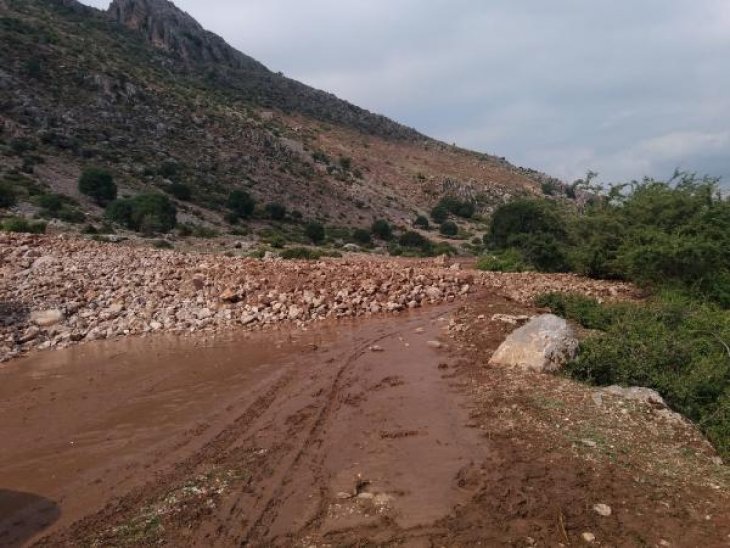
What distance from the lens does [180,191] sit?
37656mm

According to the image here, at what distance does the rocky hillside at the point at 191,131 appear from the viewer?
3925 centimetres

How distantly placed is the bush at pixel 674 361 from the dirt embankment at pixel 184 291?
Answer: 4636 mm

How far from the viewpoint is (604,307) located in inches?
480

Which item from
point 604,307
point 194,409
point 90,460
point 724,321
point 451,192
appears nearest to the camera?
point 90,460

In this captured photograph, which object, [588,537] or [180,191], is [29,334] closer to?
[588,537]

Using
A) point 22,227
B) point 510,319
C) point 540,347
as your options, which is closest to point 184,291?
point 510,319

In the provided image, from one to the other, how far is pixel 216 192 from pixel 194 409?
35.6 meters

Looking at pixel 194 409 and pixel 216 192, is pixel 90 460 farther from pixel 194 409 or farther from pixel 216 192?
pixel 216 192

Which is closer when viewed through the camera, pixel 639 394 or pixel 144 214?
pixel 639 394

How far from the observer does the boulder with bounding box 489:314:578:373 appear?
8.32m

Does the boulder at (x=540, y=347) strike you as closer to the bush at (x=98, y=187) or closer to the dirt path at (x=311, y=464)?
the dirt path at (x=311, y=464)

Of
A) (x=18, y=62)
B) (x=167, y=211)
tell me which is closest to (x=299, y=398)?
(x=167, y=211)

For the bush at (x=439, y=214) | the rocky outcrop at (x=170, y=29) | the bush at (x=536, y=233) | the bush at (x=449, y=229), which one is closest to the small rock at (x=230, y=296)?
the bush at (x=536, y=233)

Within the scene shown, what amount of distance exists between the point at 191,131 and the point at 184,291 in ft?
126
